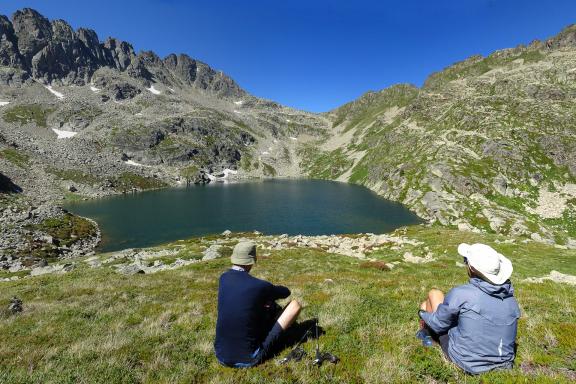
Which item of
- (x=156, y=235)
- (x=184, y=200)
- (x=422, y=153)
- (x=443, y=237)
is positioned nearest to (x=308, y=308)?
(x=443, y=237)

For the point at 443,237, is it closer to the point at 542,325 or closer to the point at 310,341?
the point at 542,325

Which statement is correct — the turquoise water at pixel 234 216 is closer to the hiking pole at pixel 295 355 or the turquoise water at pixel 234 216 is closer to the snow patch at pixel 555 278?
the snow patch at pixel 555 278

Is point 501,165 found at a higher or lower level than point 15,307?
higher

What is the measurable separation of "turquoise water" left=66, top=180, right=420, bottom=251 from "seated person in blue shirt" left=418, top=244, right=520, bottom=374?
80.6 meters

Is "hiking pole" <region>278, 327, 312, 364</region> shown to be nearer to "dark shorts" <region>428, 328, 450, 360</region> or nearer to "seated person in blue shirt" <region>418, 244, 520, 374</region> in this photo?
"dark shorts" <region>428, 328, 450, 360</region>

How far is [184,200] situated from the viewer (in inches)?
5965

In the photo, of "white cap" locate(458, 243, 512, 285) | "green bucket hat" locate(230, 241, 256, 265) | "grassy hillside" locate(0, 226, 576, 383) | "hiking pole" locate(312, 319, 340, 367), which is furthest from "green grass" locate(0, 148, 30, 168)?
"white cap" locate(458, 243, 512, 285)

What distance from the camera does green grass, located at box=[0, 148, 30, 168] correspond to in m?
162

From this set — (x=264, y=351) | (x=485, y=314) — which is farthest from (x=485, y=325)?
(x=264, y=351)

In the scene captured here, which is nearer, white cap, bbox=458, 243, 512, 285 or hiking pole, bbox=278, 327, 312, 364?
white cap, bbox=458, 243, 512, 285

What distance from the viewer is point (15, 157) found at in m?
168

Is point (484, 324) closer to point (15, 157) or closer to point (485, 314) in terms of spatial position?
point (485, 314)

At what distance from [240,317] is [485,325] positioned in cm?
576

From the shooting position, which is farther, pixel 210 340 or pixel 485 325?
pixel 210 340
